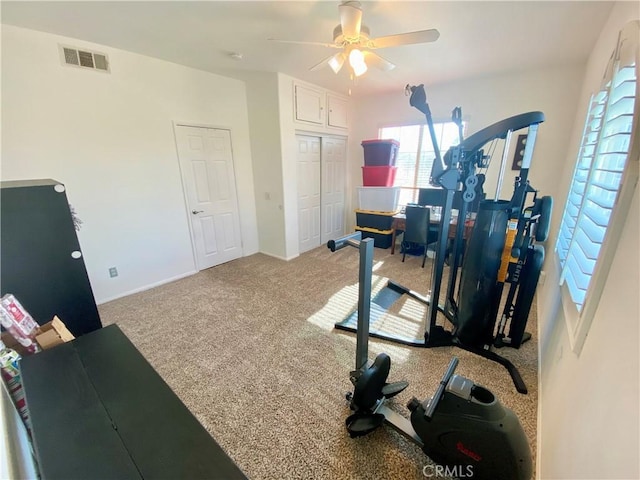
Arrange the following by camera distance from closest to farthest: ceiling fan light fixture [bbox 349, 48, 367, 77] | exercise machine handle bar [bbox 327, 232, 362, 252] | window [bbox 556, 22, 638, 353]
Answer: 1. window [bbox 556, 22, 638, 353]
2. exercise machine handle bar [bbox 327, 232, 362, 252]
3. ceiling fan light fixture [bbox 349, 48, 367, 77]

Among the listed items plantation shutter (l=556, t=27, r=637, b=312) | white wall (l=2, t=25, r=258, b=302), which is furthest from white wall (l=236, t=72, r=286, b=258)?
plantation shutter (l=556, t=27, r=637, b=312)

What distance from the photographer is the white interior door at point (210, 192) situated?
342 cm

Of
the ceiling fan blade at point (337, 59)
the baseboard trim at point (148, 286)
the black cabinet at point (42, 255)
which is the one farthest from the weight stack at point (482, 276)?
the baseboard trim at point (148, 286)

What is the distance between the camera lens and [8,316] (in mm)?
1200

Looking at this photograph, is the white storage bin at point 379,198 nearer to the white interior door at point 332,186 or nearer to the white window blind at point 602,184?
the white interior door at point 332,186

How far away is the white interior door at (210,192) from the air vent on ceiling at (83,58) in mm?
838

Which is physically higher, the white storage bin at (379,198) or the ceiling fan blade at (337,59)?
the ceiling fan blade at (337,59)

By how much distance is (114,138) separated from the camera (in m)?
2.77

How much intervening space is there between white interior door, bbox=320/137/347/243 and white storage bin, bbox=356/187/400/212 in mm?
598

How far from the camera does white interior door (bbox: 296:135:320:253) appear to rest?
4148mm

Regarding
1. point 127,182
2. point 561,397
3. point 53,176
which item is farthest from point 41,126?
point 561,397

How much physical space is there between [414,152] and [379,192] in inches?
35.5

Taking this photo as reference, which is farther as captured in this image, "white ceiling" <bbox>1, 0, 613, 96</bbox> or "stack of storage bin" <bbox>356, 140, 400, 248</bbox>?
"stack of storage bin" <bbox>356, 140, 400, 248</bbox>

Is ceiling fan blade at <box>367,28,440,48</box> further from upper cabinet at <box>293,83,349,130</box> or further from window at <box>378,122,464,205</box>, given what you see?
window at <box>378,122,464,205</box>
